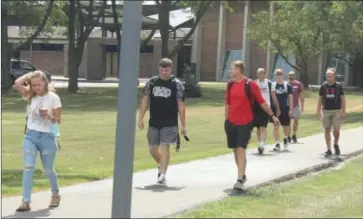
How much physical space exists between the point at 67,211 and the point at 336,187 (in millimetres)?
4845

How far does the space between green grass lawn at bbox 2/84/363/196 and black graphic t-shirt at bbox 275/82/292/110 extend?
67.7 inches

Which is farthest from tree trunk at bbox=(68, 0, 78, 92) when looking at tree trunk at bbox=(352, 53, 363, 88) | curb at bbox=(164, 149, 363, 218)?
curb at bbox=(164, 149, 363, 218)

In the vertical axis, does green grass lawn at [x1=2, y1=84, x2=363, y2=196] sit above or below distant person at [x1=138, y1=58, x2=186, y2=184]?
below

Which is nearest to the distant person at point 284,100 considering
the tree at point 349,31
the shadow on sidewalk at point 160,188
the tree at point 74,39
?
the shadow on sidewalk at point 160,188

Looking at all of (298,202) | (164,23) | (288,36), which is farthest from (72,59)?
(298,202)

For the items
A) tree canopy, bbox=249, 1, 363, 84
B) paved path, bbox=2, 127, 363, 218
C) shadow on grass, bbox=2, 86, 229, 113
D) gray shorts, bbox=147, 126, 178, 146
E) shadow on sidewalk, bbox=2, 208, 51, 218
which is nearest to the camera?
shadow on sidewalk, bbox=2, 208, 51, 218

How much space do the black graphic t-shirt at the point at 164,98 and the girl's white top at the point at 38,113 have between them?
91.3 inches

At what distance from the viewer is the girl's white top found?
8109 mm

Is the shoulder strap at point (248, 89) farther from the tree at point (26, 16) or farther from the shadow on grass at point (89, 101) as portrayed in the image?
the tree at point (26, 16)

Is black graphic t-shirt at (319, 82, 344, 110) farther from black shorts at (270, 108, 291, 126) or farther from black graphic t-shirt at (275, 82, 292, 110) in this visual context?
black shorts at (270, 108, 291, 126)

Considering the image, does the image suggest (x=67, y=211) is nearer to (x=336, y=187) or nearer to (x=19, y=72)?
(x=336, y=187)

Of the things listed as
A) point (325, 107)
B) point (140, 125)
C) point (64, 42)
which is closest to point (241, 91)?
point (140, 125)

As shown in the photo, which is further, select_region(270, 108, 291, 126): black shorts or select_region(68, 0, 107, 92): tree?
select_region(68, 0, 107, 92): tree

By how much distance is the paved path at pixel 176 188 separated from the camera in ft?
27.0
